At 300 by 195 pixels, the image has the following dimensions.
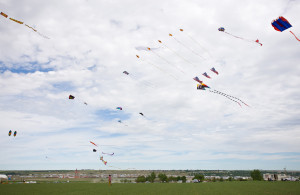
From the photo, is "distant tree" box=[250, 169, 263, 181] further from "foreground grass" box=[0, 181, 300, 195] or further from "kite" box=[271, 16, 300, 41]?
"kite" box=[271, 16, 300, 41]

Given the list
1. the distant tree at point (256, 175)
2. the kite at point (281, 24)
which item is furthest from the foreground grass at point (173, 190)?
the distant tree at point (256, 175)

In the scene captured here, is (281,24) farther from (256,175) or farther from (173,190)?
(256,175)

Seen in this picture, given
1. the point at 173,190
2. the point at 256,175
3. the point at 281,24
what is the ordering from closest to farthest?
the point at 281,24
the point at 173,190
the point at 256,175

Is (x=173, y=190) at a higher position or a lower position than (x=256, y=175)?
higher

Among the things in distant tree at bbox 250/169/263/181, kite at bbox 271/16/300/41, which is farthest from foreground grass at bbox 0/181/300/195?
distant tree at bbox 250/169/263/181

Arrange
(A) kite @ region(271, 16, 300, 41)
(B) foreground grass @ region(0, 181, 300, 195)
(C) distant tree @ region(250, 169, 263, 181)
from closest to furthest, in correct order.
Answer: (A) kite @ region(271, 16, 300, 41) → (B) foreground grass @ region(0, 181, 300, 195) → (C) distant tree @ region(250, 169, 263, 181)

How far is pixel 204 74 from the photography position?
3481cm

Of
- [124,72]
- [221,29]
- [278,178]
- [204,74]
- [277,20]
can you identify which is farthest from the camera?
[278,178]

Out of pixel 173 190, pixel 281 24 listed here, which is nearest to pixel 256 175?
pixel 173 190

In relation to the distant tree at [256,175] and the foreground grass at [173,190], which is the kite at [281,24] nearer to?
the foreground grass at [173,190]

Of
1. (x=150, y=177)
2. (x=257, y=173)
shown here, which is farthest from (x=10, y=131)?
(x=257, y=173)

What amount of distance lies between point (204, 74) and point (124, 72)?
597 inches

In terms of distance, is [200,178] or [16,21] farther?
[200,178]

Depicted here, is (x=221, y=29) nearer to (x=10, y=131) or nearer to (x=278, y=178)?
(x=10, y=131)
